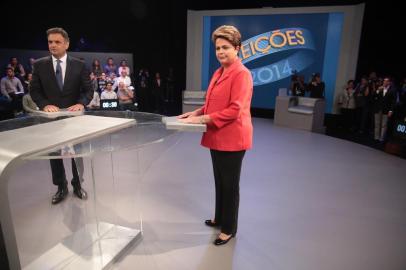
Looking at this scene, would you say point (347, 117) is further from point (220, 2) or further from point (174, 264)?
point (174, 264)

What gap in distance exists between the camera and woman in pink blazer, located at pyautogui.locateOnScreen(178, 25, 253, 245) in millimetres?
1900

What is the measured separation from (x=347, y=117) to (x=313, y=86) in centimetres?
107

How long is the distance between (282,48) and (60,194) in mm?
7144

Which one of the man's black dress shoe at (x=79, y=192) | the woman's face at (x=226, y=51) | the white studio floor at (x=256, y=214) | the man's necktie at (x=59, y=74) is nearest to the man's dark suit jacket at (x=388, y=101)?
the white studio floor at (x=256, y=214)

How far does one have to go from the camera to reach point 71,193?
10.0 ft

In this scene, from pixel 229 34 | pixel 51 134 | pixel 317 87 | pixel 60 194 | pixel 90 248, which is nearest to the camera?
pixel 51 134

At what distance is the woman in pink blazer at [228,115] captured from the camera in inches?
74.8

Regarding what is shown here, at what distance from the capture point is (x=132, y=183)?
3371mm

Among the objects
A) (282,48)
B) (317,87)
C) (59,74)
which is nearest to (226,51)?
(59,74)

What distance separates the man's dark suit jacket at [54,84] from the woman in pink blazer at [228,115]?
1.21 metres

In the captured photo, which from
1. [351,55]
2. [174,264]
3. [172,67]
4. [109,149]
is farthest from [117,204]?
[172,67]

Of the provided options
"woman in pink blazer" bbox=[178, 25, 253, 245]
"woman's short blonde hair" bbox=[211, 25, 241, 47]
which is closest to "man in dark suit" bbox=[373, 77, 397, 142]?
"woman in pink blazer" bbox=[178, 25, 253, 245]

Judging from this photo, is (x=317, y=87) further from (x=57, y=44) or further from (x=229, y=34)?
(x=57, y=44)

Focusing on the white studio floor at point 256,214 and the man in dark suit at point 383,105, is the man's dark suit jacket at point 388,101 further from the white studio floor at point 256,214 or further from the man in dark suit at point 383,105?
the white studio floor at point 256,214
